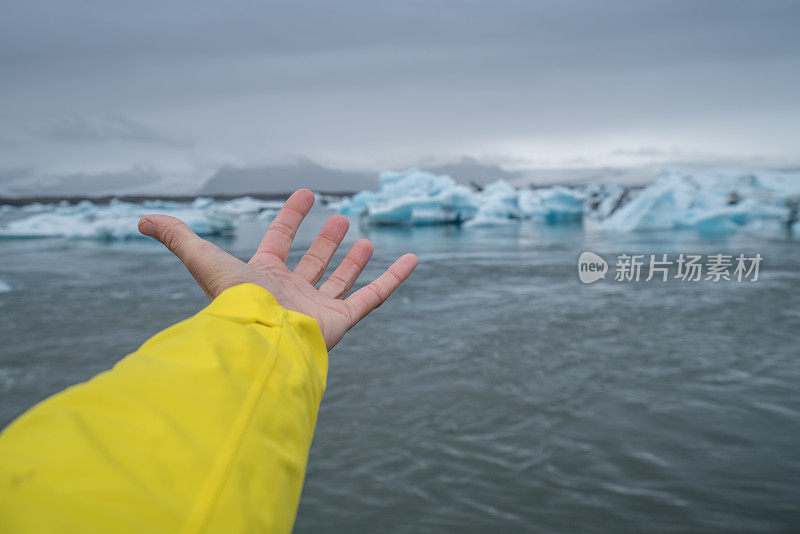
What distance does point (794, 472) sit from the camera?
2.53 m

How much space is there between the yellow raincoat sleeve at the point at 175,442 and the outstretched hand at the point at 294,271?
33 cm

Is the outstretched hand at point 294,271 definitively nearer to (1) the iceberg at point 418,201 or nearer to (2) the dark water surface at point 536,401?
(2) the dark water surface at point 536,401

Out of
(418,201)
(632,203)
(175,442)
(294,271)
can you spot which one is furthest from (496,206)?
(175,442)

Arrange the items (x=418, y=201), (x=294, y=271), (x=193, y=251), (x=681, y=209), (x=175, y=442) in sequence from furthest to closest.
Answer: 1. (x=418, y=201)
2. (x=681, y=209)
3. (x=294, y=271)
4. (x=193, y=251)
5. (x=175, y=442)

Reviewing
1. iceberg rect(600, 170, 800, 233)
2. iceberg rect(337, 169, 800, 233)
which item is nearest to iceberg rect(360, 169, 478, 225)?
iceberg rect(337, 169, 800, 233)

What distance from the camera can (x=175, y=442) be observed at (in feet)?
1.97

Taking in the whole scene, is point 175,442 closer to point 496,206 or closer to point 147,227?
point 147,227

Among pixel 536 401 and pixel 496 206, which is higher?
pixel 496 206

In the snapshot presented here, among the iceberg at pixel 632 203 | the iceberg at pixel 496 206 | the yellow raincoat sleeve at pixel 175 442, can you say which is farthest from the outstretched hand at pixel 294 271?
the iceberg at pixel 496 206

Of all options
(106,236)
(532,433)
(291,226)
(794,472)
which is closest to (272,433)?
(291,226)

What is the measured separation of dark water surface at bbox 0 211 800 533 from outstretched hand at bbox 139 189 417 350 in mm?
1299

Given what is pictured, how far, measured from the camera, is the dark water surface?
7.74 ft

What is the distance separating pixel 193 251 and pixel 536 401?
272 centimetres

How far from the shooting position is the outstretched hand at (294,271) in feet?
3.89
